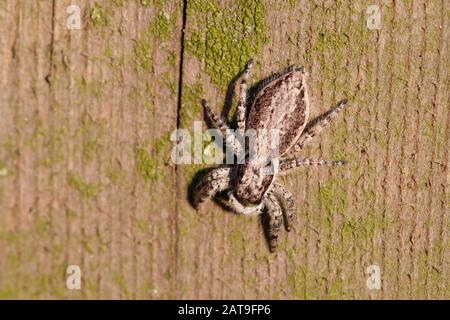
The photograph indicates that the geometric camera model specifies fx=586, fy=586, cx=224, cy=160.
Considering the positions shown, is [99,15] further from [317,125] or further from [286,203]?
[286,203]

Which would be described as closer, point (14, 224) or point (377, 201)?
point (14, 224)

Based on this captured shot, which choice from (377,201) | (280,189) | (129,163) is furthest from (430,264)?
(129,163)

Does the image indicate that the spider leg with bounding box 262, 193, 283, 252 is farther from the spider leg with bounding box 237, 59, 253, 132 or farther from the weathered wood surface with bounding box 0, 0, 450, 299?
the spider leg with bounding box 237, 59, 253, 132

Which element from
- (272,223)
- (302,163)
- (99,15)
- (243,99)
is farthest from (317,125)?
(99,15)

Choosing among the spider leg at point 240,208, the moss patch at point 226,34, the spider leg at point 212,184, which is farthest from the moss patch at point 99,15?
the spider leg at point 240,208

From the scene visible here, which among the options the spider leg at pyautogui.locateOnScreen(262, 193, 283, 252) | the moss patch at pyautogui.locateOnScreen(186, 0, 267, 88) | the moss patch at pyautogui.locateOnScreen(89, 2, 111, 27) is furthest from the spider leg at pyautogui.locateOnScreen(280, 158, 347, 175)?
the moss patch at pyautogui.locateOnScreen(89, 2, 111, 27)
